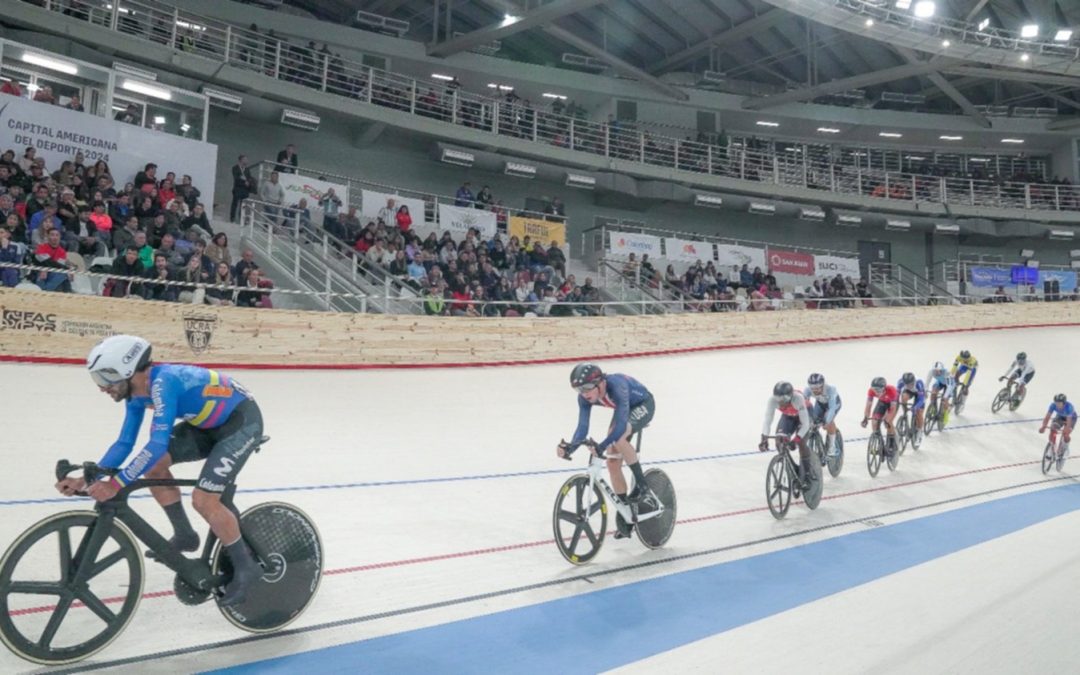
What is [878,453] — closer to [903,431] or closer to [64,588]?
[903,431]

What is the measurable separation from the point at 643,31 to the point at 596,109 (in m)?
2.46

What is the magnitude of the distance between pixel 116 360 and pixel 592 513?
2.83 m

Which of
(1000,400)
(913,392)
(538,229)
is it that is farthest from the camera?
(538,229)

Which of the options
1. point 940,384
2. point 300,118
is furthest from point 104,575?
point 300,118

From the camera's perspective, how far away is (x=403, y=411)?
7.67 m

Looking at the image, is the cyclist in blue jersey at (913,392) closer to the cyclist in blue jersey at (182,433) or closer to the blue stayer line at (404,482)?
the blue stayer line at (404,482)

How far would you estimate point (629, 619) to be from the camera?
12.1 ft

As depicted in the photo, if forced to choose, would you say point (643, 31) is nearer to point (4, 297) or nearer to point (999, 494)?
point (999, 494)

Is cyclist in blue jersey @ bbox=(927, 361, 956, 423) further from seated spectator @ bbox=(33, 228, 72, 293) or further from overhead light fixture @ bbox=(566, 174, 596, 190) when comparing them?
seated spectator @ bbox=(33, 228, 72, 293)

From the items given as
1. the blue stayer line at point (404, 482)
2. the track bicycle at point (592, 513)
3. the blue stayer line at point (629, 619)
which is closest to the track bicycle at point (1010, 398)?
the blue stayer line at point (404, 482)

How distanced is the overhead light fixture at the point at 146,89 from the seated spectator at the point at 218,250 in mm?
3898

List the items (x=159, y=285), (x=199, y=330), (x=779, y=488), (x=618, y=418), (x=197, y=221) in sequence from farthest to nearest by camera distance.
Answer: (x=197, y=221) < (x=159, y=285) < (x=199, y=330) < (x=779, y=488) < (x=618, y=418)

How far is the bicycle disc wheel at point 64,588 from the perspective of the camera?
2.59 meters

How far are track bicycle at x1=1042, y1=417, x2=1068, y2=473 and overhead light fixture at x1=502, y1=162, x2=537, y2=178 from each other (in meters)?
11.8
